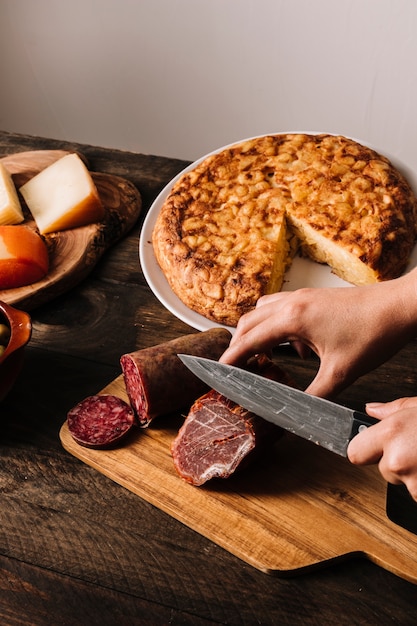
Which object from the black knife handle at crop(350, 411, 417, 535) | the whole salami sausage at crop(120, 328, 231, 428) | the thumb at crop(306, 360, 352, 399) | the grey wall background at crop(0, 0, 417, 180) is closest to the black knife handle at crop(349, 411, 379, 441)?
the thumb at crop(306, 360, 352, 399)

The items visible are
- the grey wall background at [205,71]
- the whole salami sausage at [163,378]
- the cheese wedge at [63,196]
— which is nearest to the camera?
the whole salami sausage at [163,378]

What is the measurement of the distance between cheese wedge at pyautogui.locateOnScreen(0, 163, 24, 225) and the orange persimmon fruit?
0.17m

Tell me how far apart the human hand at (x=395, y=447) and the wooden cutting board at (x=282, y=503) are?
0.29 meters

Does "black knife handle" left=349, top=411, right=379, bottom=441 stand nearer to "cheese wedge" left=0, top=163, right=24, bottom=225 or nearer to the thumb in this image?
the thumb

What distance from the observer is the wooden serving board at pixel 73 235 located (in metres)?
2.29

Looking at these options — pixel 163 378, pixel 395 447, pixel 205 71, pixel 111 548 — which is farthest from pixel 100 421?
pixel 205 71

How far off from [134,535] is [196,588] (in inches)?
7.9

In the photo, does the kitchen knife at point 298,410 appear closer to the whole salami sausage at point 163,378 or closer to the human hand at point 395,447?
the whole salami sausage at point 163,378

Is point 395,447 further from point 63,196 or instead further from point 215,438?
point 63,196

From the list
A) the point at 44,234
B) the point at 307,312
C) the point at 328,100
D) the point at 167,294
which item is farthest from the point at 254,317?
the point at 328,100

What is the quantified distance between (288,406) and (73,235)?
1174mm

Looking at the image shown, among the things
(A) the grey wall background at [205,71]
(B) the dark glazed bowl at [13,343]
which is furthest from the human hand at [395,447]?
(A) the grey wall background at [205,71]

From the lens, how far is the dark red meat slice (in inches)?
71.1

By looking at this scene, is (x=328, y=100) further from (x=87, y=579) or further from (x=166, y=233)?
(x=87, y=579)
